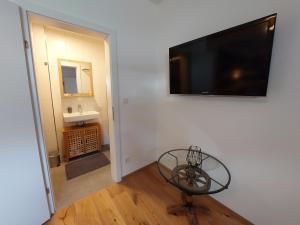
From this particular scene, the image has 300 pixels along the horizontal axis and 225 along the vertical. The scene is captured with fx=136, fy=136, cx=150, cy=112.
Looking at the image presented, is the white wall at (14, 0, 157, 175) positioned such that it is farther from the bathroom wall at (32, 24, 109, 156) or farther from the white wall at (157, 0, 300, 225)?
the bathroom wall at (32, 24, 109, 156)

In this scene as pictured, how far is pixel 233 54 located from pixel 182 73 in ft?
2.02

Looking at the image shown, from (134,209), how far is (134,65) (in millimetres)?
1870

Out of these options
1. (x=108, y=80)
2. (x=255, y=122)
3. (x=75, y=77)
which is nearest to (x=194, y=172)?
(x=255, y=122)

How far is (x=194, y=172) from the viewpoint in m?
1.48

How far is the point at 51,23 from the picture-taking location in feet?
4.50

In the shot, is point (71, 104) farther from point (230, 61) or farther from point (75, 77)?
point (230, 61)

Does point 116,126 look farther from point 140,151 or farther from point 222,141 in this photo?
point 222,141

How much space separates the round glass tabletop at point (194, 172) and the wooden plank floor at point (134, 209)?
1.40 feet

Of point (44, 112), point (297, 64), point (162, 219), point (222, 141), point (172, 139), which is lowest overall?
point (162, 219)

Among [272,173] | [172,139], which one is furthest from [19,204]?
[272,173]

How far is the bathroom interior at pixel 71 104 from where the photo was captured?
2178mm

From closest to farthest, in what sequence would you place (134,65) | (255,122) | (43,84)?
(255,122) → (134,65) → (43,84)

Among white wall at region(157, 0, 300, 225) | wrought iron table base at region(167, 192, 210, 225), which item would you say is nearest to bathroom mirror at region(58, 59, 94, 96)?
white wall at region(157, 0, 300, 225)

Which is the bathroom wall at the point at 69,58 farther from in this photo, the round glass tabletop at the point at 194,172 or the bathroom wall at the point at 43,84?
the round glass tabletop at the point at 194,172
